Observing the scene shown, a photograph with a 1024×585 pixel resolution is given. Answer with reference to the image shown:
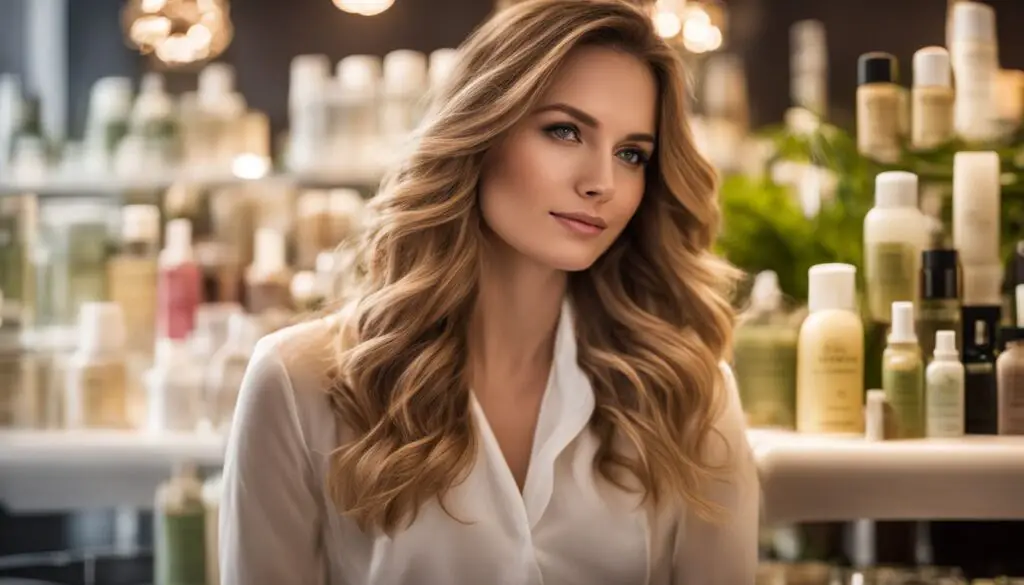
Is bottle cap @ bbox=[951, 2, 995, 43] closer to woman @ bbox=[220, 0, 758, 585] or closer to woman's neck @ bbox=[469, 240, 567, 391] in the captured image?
woman @ bbox=[220, 0, 758, 585]

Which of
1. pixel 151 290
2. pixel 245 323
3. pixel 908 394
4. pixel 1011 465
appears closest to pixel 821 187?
pixel 908 394

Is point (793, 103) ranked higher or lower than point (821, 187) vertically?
higher

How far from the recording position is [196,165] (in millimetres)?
2414

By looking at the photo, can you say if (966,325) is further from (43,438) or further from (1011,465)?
(43,438)

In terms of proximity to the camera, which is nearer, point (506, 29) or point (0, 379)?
point (506, 29)

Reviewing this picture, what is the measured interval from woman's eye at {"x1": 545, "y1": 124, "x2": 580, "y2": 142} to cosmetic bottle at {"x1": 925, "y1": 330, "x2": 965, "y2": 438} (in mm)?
468

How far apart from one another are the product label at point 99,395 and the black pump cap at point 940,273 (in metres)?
1.29

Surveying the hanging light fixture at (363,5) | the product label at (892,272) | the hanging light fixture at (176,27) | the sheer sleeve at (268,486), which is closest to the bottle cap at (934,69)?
the product label at (892,272)

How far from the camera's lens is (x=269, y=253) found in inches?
89.6

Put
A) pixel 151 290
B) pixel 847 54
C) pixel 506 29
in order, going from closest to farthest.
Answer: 1. pixel 506 29
2. pixel 151 290
3. pixel 847 54

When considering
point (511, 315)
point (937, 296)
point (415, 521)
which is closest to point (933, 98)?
point (937, 296)

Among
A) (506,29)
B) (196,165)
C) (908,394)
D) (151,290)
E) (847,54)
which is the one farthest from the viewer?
(847,54)

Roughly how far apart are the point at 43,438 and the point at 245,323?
15.1 inches

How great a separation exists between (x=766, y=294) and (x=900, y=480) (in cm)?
35
